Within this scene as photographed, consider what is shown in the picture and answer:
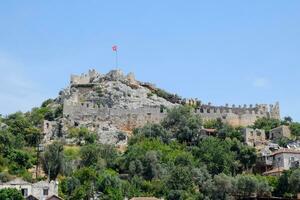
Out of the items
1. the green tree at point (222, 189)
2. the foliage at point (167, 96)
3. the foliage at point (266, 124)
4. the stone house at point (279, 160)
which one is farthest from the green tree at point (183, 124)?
the green tree at point (222, 189)

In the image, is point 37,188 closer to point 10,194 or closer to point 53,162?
point 10,194

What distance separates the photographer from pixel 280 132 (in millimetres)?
83625

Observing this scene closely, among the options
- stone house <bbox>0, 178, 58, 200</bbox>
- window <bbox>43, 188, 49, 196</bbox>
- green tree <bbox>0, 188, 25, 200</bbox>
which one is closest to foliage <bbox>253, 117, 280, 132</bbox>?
stone house <bbox>0, 178, 58, 200</bbox>

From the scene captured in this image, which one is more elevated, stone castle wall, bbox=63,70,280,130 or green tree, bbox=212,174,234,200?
stone castle wall, bbox=63,70,280,130

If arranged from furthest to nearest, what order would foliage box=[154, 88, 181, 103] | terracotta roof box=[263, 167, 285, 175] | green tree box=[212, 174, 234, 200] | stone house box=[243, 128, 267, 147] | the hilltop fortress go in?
foliage box=[154, 88, 181, 103]
the hilltop fortress
stone house box=[243, 128, 267, 147]
terracotta roof box=[263, 167, 285, 175]
green tree box=[212, 174, 234, 200]

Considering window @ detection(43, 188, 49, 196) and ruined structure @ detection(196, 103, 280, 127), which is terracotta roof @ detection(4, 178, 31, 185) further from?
ruined structure @ detection(196, 103, 280, 127)

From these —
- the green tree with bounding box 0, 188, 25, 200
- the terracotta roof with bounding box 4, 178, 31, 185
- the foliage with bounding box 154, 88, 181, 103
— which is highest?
the foliage with bounding box 154, 88, 181, 103

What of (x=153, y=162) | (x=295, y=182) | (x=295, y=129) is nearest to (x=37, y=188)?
(x=153, y=162)

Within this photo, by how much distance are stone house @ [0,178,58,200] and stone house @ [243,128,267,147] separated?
29.8 meters

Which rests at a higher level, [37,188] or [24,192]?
[37,188]

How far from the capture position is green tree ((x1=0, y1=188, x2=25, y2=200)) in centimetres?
5238

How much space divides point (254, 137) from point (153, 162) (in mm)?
19657

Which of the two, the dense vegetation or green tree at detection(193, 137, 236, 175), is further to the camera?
green tree at detection(193, 137, 236, 175)

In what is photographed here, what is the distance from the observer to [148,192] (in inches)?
2432
